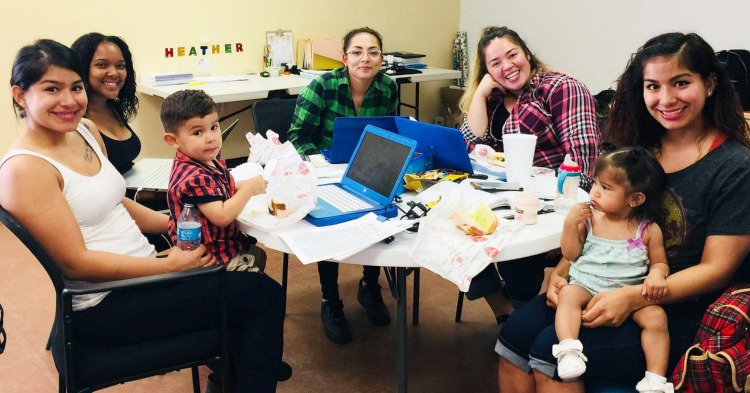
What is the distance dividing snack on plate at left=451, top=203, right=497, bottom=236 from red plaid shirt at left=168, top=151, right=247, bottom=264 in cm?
61

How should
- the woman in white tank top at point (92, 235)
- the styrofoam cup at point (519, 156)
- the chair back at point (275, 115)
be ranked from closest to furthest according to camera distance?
the woman in white tank top at point (92, 235) → the styrofoam cup at point (519, 156) → the chair back at point (275, 115)

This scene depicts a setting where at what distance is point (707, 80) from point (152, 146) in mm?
3776

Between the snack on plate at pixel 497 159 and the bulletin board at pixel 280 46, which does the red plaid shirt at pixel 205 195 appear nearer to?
the snack on plate at pixel 497 159

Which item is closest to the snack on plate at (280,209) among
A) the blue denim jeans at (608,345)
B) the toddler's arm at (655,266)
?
the blue denim jeans at (608,345)

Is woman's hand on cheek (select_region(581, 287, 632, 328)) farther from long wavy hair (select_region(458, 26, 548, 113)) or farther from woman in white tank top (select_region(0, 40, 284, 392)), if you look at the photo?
long wavy hair (select_region(458, 26, 548, 113))

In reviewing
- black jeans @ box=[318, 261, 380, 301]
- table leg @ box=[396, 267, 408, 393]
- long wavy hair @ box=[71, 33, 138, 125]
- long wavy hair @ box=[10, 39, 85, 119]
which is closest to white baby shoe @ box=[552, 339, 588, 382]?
table leg @ box=[396, 267, 408, 393]

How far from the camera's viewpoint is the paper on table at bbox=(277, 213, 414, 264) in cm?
155

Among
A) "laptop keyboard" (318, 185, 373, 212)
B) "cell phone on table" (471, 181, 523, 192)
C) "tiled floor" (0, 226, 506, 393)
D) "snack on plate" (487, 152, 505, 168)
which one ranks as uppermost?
"snack on plate" (487, 152, 505, 168)

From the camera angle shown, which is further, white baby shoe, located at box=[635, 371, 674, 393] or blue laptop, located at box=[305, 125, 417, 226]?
blue laptop, located at box=[305, 125, 417, 226]

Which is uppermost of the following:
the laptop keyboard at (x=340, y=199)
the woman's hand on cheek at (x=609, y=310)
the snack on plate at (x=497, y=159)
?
the snack on plate at (x=497, y=159)

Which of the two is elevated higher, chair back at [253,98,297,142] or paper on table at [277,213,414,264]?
chair back at [253,98,297,142]

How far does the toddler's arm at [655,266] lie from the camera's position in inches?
60.2

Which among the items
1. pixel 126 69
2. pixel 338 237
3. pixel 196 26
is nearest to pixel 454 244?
pixel 338 237

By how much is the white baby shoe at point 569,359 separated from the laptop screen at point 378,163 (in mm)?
602
